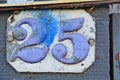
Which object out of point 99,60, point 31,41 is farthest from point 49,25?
point 99,60

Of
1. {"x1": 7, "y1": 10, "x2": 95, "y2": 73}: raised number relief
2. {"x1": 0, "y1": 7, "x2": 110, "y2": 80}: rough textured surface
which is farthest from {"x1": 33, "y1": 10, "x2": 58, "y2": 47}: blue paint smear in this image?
{"x1": 0, "y1": 7, "x2": 110, "y2": 80}: rough textured surface

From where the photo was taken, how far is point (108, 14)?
5379 mm

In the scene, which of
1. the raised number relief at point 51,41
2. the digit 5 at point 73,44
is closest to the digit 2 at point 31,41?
the raised number relief at point 51,41

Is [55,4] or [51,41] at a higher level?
[55,4]

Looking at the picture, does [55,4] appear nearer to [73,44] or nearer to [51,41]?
[51,41]

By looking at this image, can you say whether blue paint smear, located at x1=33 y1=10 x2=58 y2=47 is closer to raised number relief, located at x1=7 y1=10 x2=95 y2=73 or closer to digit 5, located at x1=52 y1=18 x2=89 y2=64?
raised number relief, located at x1=7 y1=10 x2=95 y2=73

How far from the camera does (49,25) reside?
5461mm

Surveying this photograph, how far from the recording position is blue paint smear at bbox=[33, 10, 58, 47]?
214 inches

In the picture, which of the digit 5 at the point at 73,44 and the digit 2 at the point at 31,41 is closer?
the digit 5 at the point at 73,44

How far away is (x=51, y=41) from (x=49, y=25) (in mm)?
258

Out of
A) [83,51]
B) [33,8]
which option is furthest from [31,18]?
[83,51]

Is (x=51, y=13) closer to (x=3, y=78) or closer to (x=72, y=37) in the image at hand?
(x=72, y=37)

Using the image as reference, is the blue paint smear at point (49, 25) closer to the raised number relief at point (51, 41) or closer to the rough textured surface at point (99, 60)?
the raised number relief at point (51, 41)

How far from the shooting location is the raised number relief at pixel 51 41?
17.5ft
